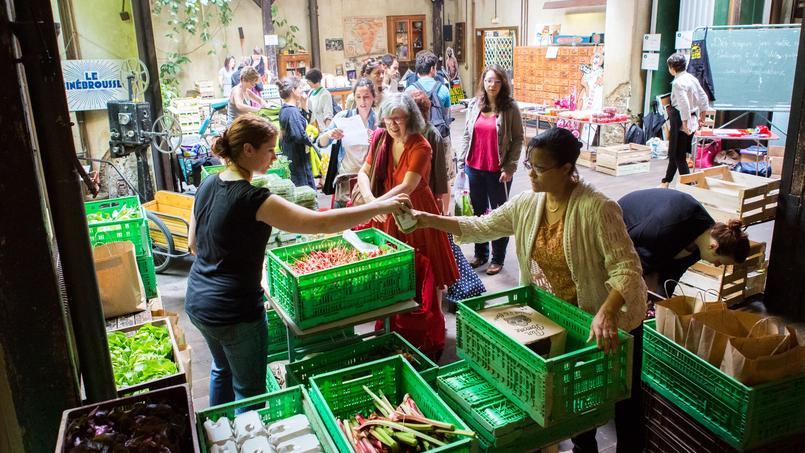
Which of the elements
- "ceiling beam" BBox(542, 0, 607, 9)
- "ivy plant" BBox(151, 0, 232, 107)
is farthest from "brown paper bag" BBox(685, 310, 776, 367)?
"ivy plant" BBox(151, 0, 232, 107)

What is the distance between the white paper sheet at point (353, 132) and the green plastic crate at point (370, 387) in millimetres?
2833

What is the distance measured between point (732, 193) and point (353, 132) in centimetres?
303

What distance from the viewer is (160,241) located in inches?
231

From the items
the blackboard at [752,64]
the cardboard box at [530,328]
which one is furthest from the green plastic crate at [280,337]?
the blackboard at [752,64]

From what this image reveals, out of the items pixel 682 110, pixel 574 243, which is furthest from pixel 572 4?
pixel 574 243

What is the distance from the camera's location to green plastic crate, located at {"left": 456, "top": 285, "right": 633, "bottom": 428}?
7.28ft

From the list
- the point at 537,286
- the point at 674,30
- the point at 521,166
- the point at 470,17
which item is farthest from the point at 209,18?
the point at 537,286

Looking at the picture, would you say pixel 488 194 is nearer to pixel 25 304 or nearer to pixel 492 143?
pixel 492 143

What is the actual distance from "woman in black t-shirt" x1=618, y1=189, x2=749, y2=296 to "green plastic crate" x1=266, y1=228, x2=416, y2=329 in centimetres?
124

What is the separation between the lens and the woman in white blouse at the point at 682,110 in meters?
7.91

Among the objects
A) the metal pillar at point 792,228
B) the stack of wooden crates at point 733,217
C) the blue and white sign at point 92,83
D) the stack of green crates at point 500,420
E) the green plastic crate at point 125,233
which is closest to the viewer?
the stack of green crates at point 500,420

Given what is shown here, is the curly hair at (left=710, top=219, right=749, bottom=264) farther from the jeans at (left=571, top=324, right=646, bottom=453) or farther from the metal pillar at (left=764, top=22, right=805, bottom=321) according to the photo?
the metal pillar at (left=764, top=22, right=805, bottom=321)

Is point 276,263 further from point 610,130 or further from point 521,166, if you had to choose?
point 610,130

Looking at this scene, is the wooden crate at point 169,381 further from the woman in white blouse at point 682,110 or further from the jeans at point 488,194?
the woman in white blouse at point 682,110
